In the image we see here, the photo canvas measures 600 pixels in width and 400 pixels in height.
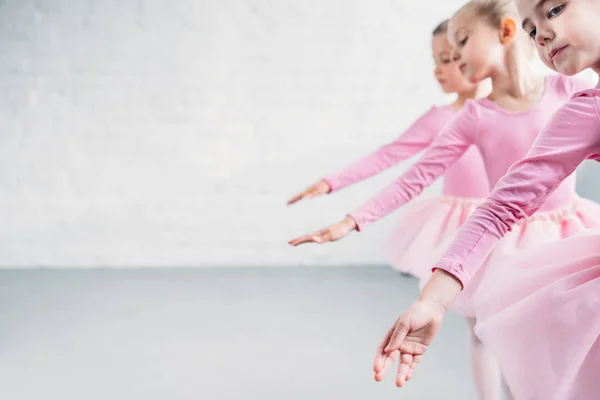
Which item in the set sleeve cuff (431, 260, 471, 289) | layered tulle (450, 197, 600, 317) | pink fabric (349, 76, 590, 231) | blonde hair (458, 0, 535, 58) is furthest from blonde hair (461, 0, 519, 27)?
sleeve cuff (431, 260, 471, 289)

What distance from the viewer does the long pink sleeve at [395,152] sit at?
52.1 inches

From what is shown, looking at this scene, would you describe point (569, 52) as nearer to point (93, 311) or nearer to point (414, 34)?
point (93, 311)

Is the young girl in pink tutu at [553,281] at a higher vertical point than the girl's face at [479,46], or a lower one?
lower

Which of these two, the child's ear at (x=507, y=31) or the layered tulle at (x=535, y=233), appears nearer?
the layered tulle at (x=535, y=233)

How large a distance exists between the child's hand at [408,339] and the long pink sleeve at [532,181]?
5cm

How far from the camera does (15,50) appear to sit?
2469mm

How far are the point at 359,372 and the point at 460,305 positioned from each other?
23.3 inches

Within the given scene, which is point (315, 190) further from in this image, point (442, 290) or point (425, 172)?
point (442, 290)

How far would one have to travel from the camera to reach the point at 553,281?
693 mm

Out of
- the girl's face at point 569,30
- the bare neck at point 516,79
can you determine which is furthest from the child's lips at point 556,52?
the bare neck at point 516,79

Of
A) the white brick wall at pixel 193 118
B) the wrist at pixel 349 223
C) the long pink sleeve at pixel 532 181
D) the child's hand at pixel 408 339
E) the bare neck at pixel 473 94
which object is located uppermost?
the white brick wall at pixel 193 118

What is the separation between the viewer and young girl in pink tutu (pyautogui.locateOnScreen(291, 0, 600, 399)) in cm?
102

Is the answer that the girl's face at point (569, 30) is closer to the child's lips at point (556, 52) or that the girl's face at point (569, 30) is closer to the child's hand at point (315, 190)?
the child's lips at point (556, 52)

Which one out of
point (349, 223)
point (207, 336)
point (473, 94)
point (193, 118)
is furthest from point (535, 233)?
point (193, 118)
